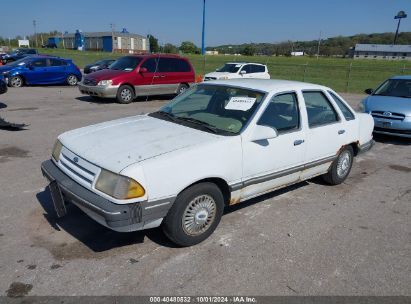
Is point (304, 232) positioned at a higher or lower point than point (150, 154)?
lower

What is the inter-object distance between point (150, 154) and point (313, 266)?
5.91ft

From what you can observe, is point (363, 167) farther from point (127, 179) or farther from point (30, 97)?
point (30, 97)

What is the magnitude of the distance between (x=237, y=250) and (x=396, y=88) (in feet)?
25.5

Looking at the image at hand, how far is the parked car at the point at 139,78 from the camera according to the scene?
12703mm

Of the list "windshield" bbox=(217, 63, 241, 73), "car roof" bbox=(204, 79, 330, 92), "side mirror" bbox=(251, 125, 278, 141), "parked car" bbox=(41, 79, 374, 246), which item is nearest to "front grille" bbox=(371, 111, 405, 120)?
"parked car" bbox=(41, 79, 374, 246)

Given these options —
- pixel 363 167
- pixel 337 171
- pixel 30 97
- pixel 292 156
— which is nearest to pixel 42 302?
pixel 292 156

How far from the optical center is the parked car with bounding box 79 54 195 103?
1270cm

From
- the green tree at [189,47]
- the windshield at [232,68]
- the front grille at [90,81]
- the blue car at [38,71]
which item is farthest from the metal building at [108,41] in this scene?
the front grille at [90,81]

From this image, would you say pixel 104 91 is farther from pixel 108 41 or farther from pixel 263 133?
pixel 108 41

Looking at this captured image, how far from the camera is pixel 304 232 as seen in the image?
404 cm

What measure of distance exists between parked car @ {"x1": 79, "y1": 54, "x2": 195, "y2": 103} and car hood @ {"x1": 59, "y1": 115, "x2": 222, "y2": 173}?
890 centimetres

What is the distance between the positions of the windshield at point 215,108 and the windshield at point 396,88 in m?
6.44

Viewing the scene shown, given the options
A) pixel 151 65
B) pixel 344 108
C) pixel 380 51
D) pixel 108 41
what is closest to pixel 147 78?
pixel 151 65

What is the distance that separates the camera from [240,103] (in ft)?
13.7
